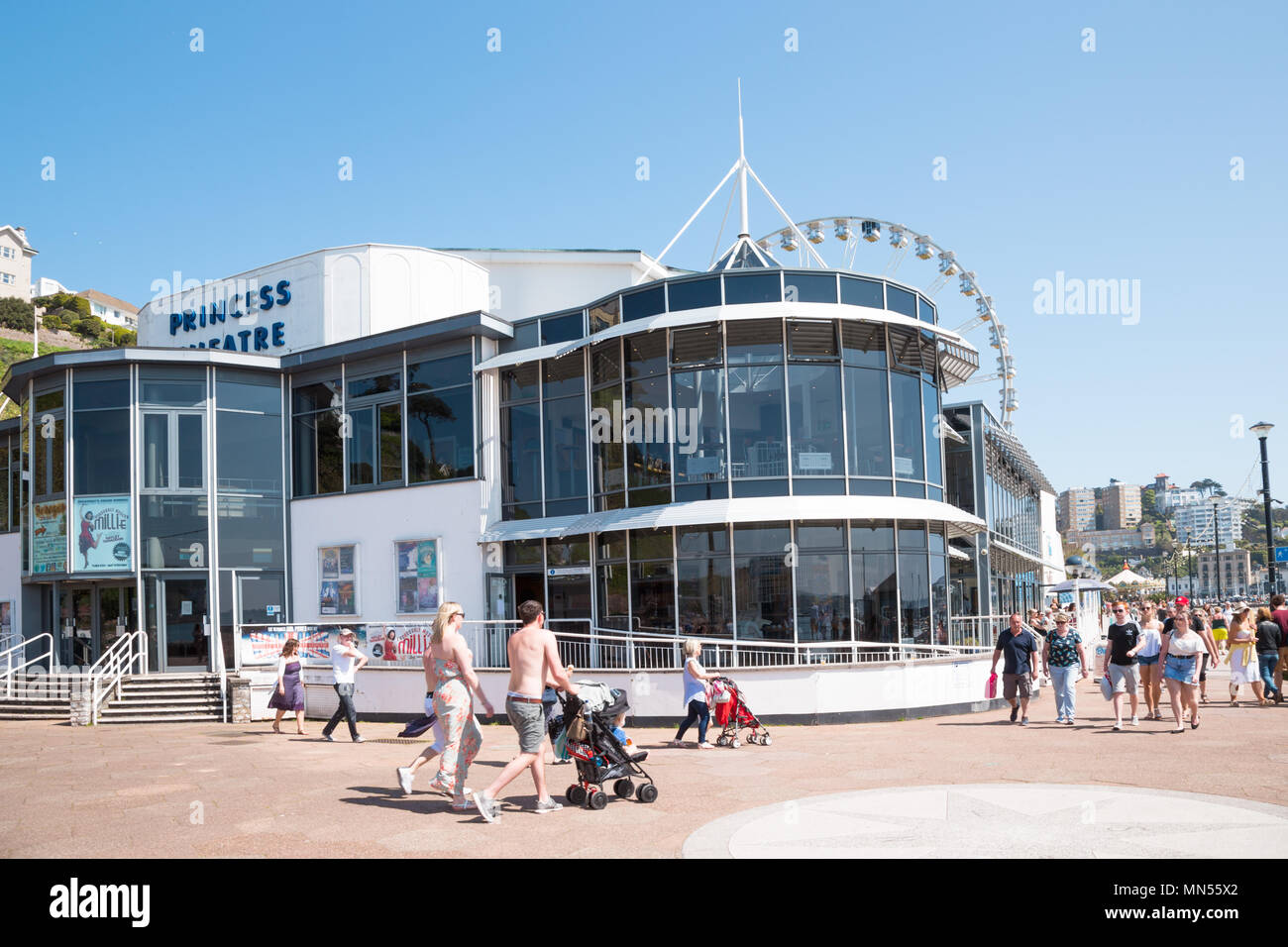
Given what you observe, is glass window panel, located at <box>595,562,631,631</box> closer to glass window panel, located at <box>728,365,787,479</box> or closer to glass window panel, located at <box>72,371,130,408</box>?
glass window panel, located at <box>728,365,787,479</box>

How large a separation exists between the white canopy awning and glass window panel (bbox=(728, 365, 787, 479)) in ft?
2.15

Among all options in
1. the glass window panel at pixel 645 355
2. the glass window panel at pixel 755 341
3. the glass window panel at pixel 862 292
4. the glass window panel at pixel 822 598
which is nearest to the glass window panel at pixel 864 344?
the glass window panel at pixel 862 292

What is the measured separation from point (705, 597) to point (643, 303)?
569 cm

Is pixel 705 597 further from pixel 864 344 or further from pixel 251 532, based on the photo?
pixel 251 532

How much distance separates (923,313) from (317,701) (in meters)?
13.9

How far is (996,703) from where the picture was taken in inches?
729

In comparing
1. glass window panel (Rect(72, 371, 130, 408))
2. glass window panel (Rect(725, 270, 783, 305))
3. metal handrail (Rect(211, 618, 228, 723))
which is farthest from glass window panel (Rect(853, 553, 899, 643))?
glass window panel (Rect(72, 371, 130, 408))

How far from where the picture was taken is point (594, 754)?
30.9ft

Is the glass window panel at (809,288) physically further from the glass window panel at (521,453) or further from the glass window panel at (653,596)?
the glass window panel at (521,453)

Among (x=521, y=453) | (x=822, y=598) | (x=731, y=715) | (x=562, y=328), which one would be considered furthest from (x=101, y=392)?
(x=731, y=715)

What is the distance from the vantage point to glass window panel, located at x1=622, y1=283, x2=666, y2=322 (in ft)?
64.7

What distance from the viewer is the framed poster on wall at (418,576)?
2167 cm

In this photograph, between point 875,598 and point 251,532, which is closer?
point 875,598
